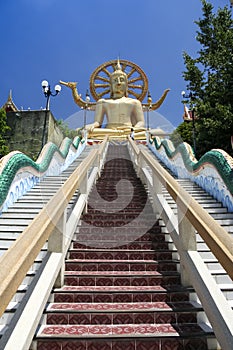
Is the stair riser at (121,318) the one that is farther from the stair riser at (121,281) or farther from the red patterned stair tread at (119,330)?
the stair riser at (121,281)

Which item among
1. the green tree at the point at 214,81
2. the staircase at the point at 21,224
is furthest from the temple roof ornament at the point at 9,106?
the staircase at the point at 21,224

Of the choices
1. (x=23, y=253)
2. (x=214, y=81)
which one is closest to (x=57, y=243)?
(x=23, y=253)

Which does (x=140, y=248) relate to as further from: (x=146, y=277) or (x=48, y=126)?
(x=48, y=126)

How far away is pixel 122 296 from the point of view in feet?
8.75

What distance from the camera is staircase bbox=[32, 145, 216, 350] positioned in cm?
214

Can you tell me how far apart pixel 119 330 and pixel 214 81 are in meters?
11.6

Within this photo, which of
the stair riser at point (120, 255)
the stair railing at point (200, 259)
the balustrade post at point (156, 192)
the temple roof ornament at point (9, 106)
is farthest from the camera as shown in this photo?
the temple roof ornament at point (9, 106)

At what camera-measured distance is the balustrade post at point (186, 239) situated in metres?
2.76

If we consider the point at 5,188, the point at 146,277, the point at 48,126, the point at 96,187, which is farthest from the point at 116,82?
the point at 146,277

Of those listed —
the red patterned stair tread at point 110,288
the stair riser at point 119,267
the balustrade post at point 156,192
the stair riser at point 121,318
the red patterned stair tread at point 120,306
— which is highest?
the balustrade post at point 156,192

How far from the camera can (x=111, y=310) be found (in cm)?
243

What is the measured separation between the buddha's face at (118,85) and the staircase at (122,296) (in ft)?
54.1

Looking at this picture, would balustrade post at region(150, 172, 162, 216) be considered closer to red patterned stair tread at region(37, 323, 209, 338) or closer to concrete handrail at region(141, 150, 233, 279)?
concrete handrail at region(141, 150, 233, 279)

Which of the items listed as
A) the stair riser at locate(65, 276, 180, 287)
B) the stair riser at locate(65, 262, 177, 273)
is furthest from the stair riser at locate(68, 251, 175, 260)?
the stair riser at locate(65, 276, 180, 287)
